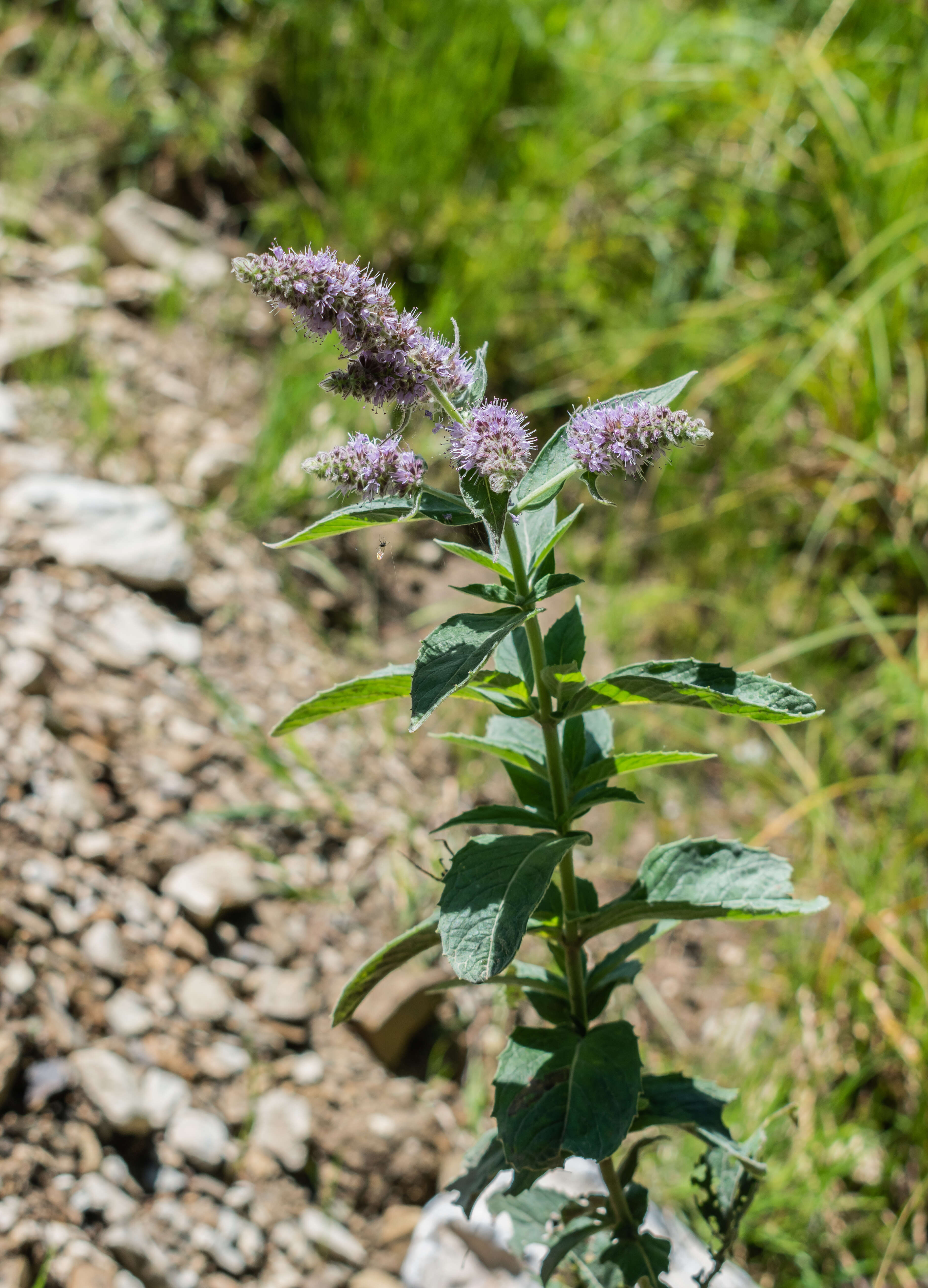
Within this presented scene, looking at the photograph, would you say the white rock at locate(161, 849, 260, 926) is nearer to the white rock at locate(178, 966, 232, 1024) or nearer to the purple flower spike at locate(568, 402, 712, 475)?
the white rock at locate(178, 966, 232, 1024)

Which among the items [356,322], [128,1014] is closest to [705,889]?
[356,322]

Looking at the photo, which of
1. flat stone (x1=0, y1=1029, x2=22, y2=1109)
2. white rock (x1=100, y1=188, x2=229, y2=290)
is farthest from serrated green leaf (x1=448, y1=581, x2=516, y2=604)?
white rock (x1=100, y1=188, x2=229, y2=290)

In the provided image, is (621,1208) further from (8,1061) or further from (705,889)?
(8,1061)

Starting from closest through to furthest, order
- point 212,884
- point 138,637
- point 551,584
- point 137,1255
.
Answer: point 551,584 → point 137,1255 → point 212,884 → point 138,637

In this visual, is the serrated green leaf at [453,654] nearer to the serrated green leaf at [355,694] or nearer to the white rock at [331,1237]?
the serrated green leaf at [355,694]

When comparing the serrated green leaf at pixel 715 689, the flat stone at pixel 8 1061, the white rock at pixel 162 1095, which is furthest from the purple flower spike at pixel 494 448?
the white rock at pixel 162 1095

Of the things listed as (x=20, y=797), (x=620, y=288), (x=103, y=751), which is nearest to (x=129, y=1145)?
(x=20, y=797)
